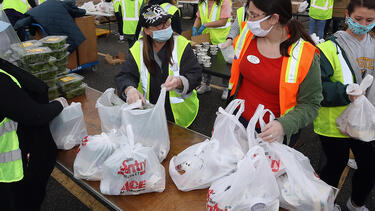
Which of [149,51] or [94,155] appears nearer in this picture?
[94,155]

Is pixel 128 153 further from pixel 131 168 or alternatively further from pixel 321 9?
pixel 321 9

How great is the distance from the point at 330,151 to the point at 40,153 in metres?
1.85

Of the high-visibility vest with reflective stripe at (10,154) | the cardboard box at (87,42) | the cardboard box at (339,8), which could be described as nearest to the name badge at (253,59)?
the high-visibility vest with reflective stripe at (10,154)

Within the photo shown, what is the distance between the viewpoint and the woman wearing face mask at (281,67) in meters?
1.39

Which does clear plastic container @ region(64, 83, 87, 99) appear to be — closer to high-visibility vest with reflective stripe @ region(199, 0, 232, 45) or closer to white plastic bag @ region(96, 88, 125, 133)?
white plastic bag @ region(96, 88, 125, 133)

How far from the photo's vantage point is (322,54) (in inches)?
67.2

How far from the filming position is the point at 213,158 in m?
1.28

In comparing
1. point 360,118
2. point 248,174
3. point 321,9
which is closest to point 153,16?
point 248,174

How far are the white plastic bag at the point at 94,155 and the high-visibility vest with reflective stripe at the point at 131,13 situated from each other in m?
4.16

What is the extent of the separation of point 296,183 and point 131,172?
2.39 feet

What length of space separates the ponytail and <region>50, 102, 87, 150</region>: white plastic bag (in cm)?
124

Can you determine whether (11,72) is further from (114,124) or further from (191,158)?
(191,158)

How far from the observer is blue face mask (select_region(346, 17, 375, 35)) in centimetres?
167

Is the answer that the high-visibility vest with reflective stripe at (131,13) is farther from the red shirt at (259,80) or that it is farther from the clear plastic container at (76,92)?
the red shirt at (259,80)
